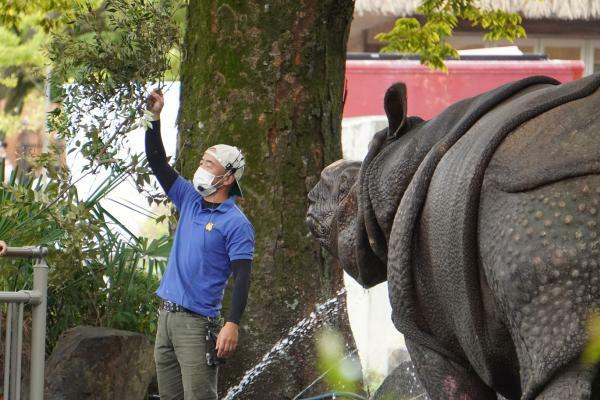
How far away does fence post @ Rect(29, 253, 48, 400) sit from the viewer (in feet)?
21.2

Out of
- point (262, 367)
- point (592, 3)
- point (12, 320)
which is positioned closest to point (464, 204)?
point (12, 320)

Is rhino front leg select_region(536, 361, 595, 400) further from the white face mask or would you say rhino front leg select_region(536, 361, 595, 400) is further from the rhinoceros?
the white face mask

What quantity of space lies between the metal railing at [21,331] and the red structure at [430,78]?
8.05 meters

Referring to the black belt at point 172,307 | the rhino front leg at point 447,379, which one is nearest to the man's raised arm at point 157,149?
the black belt at point 172,307

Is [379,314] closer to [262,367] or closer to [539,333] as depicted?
[262,367]

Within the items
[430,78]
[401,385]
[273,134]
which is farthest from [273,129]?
[430,78]

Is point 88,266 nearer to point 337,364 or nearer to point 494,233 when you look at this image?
point 337,364

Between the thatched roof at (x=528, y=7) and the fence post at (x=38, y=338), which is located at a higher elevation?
the thatched roof at (x=528, y=7)

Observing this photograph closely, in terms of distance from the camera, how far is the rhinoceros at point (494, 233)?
3.07 metres

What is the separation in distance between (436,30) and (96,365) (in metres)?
5.53

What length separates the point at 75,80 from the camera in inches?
275

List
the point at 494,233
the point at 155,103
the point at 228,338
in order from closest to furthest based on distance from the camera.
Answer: the point at 494,233, the point at 228,338, the point at 155,103

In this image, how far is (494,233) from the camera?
3.23 meters

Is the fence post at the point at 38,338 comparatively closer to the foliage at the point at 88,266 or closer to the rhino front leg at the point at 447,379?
the foliage at the point at 88,266
